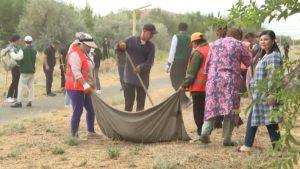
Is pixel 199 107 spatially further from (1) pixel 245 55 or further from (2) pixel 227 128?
(1) pixel 245 55

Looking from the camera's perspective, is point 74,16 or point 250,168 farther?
point 74,16

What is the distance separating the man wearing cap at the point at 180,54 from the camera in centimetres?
1100

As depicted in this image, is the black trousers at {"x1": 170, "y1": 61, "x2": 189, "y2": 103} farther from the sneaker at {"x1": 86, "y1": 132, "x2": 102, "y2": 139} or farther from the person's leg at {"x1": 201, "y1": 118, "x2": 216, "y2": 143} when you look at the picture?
the person's leg at {"x1": 201, "y1": 118, "x2": 216, "y2": 143}

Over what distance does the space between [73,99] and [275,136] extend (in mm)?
2946

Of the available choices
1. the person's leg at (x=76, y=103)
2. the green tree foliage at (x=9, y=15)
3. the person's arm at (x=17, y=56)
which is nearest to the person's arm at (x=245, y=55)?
the person's leg at (x=76, y=103)

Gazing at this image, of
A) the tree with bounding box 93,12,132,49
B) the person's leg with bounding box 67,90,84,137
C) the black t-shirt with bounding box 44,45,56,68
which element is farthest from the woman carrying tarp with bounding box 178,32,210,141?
the tree with bounding box 93,12,132,49

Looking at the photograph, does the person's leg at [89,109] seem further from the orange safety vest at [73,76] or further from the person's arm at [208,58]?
the person's arm at [208,58]

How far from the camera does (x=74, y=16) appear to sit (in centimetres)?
4322

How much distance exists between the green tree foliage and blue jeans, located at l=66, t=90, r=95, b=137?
40.1m

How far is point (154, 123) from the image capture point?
7340 mm

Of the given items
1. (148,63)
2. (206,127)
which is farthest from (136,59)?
(206,127)

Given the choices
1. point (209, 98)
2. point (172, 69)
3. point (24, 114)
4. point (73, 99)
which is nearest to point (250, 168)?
point (209, 98)

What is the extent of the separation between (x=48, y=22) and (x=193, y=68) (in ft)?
117

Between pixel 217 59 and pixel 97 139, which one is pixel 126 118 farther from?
pixel 217 59
